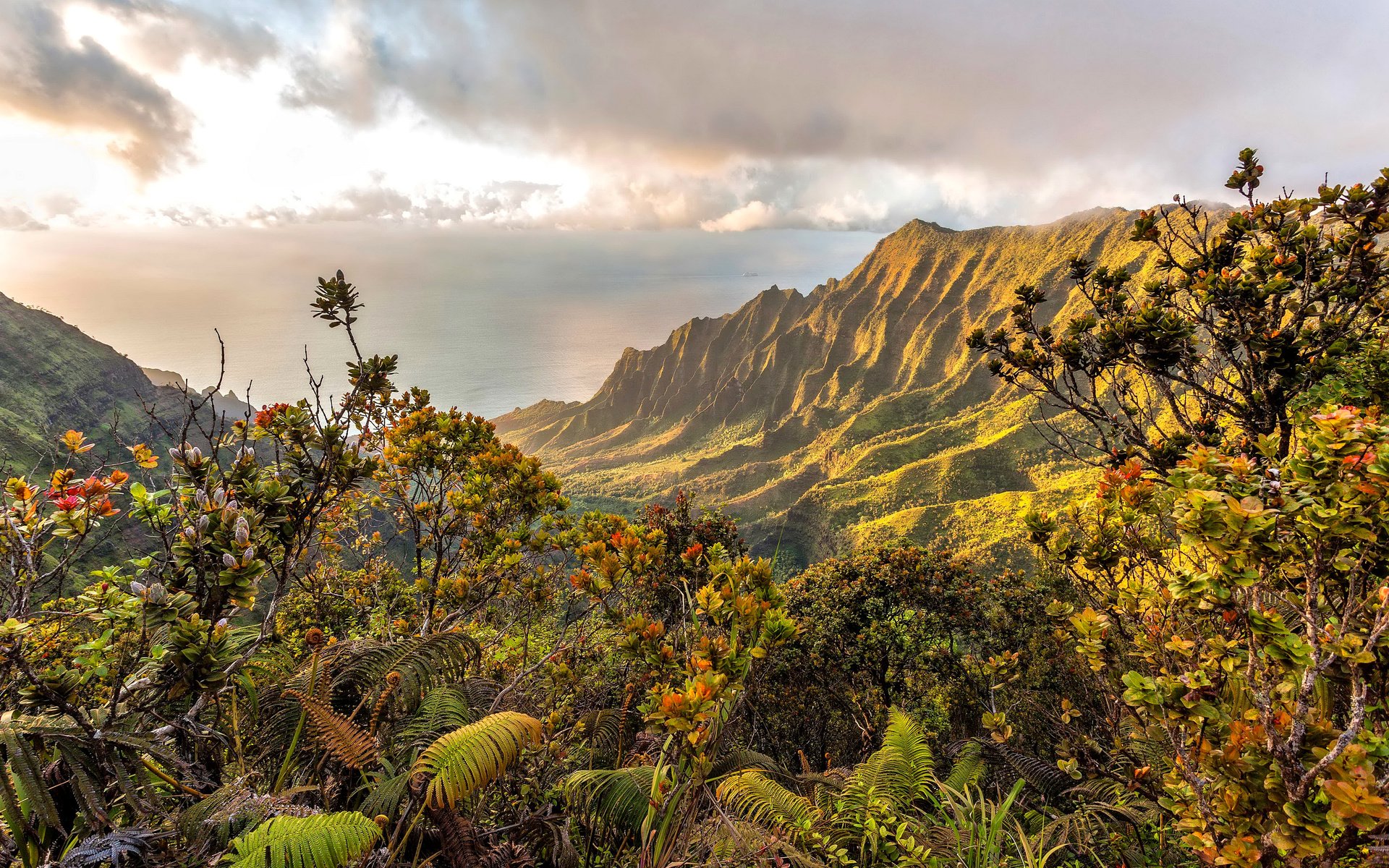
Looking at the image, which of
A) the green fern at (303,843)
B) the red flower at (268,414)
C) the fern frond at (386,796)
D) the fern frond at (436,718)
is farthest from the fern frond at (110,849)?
the red flower at (268,414)

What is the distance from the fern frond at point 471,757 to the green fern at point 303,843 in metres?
0.28

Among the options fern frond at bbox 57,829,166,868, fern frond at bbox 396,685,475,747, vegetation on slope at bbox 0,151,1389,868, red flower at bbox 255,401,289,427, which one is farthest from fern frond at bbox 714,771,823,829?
red flower at bbox 255,401,289,427

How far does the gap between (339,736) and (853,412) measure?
98.1 m

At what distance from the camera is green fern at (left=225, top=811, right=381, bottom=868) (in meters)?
1.83

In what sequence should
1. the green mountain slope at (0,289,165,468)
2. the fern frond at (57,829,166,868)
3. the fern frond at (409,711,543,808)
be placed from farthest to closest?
1. the green mountain slope at (0,289,165,468)
2. the fern frond at (409,711,543,808)
3. the fern frond at (57,829,166,868)

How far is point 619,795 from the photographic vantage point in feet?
9.35

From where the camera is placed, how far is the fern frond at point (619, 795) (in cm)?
280

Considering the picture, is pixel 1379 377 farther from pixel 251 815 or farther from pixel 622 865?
pixel 251 815

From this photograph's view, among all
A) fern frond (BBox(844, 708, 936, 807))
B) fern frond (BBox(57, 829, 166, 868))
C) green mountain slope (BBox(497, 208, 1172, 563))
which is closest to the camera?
fern frond (BBox(57, 829, 166, 868))

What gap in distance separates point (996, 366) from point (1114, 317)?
935mm

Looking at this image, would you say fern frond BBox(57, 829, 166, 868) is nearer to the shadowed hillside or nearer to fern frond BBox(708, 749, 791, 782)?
fern frond BBox(708, 749, 791, 782)

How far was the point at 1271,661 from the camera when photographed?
2.11m

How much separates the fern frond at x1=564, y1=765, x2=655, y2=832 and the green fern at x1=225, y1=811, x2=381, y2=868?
3.87 ft

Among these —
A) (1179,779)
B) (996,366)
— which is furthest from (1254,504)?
(996,366)
